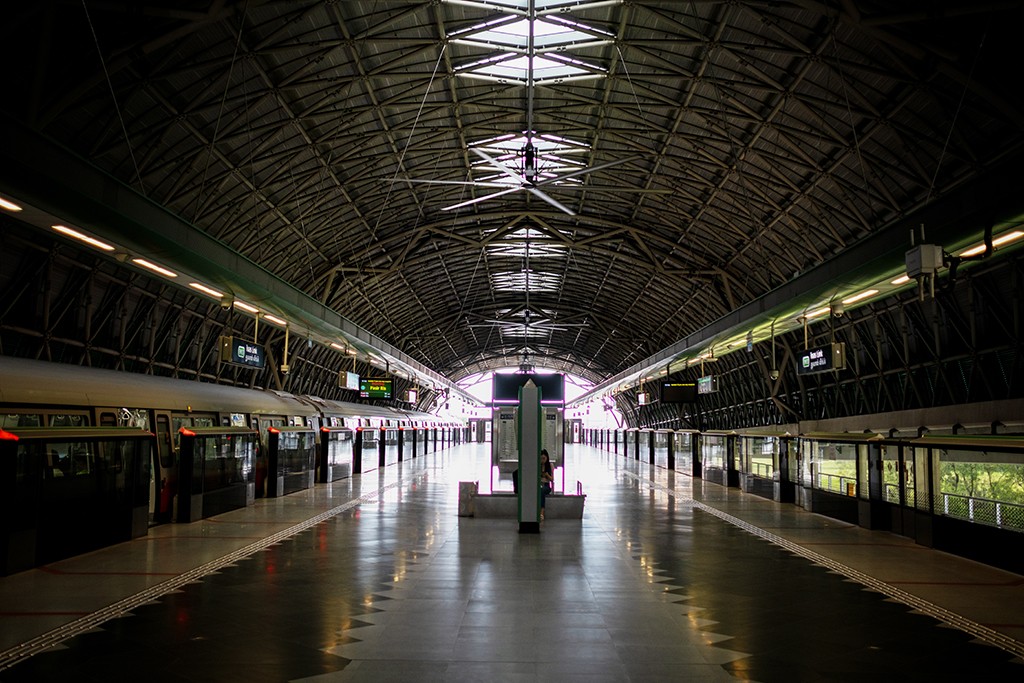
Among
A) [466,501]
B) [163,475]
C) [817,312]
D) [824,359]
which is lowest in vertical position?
[466,501]

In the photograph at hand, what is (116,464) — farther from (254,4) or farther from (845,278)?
(845,278)

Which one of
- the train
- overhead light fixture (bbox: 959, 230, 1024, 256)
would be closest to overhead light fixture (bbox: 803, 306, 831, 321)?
overhead light fixture (bbox: 959, 230, 1024, 256)

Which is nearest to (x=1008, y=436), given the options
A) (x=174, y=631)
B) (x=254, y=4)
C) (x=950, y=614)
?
(x=950, y=614)

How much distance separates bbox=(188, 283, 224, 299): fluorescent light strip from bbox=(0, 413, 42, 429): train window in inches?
151

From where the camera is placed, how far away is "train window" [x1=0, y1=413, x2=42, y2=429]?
13602 millimetres

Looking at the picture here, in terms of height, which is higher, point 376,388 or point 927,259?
point 927,259

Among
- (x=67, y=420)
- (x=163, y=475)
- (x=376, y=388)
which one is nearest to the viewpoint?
(x=67, y=420)

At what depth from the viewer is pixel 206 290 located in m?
16.9

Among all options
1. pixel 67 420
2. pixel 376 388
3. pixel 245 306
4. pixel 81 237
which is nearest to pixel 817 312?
pixel 245 306

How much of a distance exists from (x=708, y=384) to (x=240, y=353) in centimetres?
2123

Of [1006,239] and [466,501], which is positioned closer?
[1006,239]

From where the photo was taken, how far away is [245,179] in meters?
32.4

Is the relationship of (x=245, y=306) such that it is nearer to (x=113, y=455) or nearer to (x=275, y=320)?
(x=275, y=320)

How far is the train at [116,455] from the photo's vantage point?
1251 centimetres
